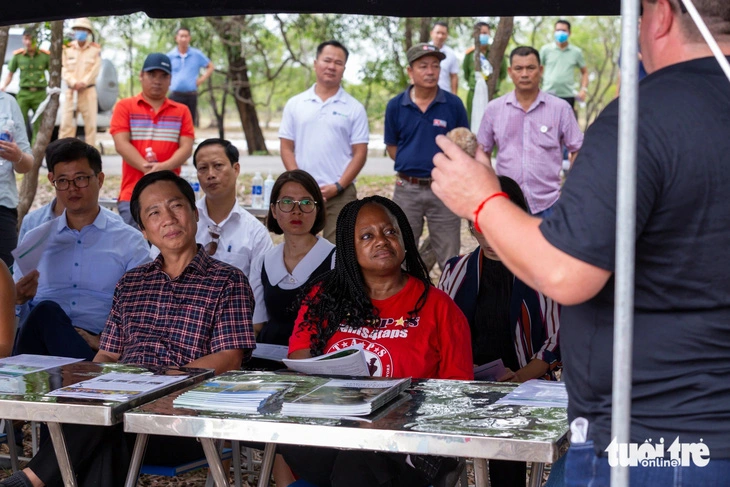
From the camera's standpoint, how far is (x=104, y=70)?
573 inches

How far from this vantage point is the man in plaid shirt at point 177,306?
3527 mm

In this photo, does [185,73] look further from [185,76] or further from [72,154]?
[72,154]

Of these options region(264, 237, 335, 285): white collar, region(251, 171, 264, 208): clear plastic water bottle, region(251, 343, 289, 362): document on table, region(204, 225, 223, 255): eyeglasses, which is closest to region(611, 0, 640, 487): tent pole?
region(251, 343, 289, 362): document on table

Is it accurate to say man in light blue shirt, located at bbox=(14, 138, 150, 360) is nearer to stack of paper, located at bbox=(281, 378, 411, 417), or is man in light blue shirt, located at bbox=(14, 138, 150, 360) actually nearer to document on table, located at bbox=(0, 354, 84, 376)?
document on table, located at bbox=(0, 354, 84, 376)

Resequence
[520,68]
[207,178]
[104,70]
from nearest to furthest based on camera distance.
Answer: [207,178] < [520,68] < [104,70]

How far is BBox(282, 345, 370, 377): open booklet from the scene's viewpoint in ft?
9.50

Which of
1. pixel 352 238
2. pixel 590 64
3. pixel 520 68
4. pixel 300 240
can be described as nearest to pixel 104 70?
pixel 520 68

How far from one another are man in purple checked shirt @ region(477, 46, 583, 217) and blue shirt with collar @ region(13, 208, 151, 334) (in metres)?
3.25

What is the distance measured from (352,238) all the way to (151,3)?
1.37 m

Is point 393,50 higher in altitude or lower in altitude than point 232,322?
higher

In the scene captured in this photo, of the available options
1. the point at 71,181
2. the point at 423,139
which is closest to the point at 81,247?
the point at 71,181

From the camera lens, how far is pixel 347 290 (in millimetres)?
3531

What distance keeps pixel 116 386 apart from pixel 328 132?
4.62 metres

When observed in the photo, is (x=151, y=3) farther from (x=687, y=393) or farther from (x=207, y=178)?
(x=687, y=393)
